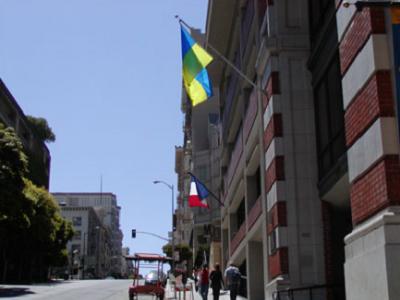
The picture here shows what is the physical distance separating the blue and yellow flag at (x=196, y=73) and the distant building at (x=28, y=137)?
54.7 m

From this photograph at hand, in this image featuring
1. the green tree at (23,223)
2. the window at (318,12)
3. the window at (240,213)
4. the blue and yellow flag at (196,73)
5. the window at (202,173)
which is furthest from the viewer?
the window at (202,173)

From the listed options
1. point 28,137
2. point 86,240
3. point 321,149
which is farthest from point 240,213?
point 86,240

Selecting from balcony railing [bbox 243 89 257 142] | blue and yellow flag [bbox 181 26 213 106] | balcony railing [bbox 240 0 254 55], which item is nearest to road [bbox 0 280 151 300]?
balcony railing [bbox 243 89 257 142]

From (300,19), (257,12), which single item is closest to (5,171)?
(257,12)

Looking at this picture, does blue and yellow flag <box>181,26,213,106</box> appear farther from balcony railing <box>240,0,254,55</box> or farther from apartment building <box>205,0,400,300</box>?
balcony railing <box>240,0,254,55</box>

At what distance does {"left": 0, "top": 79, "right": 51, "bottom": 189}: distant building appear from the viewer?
76125 mm

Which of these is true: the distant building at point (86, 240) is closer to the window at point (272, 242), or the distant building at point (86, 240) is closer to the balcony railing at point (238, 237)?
the balcony railing at point (238, 237)

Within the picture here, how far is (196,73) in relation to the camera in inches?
813

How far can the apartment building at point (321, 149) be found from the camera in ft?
38.8

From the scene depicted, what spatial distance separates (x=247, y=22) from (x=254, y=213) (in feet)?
27.5

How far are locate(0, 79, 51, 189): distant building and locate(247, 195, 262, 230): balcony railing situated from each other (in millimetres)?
48044

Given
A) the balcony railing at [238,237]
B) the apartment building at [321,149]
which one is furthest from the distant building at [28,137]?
the apartment building at [321,149]

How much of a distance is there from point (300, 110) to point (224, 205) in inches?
950

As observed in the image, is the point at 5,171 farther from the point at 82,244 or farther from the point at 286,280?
the point at 82,244
